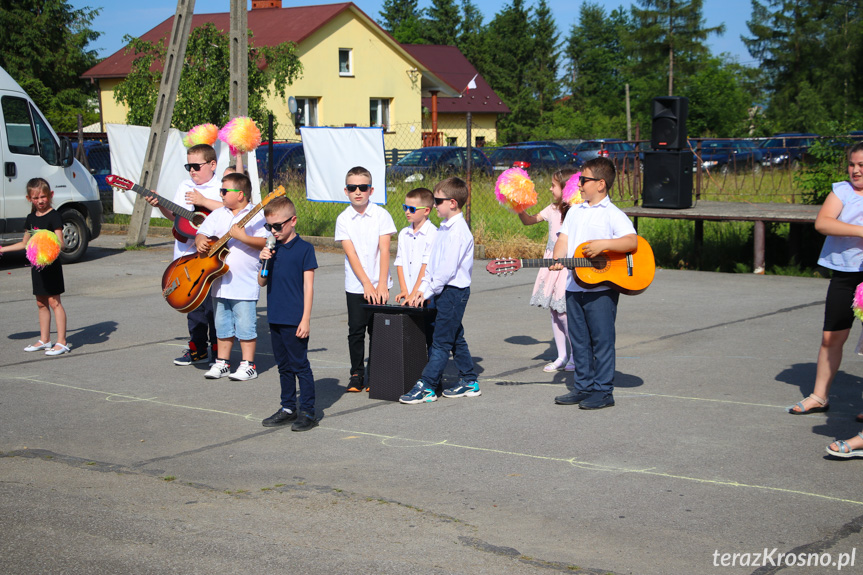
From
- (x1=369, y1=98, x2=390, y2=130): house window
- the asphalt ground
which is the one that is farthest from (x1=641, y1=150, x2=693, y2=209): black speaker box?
(x1=369, y1=98, x2=390, y2=130): house window

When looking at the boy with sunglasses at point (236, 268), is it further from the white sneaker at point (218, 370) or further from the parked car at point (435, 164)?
the parked car at point (435, 164)

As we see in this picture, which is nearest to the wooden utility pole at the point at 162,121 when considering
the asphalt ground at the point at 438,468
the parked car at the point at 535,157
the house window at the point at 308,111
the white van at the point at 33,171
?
the white van at the point at 33,171

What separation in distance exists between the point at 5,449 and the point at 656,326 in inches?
257

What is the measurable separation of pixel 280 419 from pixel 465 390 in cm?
151

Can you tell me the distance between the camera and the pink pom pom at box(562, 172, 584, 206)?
24.1 ft

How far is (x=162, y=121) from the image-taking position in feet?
56.0

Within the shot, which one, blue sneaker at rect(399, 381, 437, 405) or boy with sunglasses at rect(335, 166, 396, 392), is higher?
boy with sunglasses at rect(335, 166, 396, 392)

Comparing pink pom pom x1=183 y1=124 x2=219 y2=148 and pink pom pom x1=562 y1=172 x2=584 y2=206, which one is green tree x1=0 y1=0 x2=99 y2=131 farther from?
pink pom pom x1=562 y1=172 x2=584 y2=206

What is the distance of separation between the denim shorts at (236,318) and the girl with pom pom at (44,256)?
184cm

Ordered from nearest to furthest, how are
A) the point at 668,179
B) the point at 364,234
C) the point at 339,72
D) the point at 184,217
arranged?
the point at 364,234, the point at 184,217, the point at 668,179, the point at 339,72

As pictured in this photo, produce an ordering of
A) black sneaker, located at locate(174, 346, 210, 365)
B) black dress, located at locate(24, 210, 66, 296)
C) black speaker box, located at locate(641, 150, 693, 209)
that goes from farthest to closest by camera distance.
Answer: black speaker box, located at locate(641, 150, 693, 209) → black dress, located at locate(24, 210, 66, 296) → black sneaker, located at locate(174, 346, 210, 365)

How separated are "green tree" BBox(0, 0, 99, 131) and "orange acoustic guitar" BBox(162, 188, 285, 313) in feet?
123

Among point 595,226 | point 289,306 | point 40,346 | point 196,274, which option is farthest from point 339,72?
point 289,306

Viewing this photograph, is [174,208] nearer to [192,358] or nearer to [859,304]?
[192,358]
